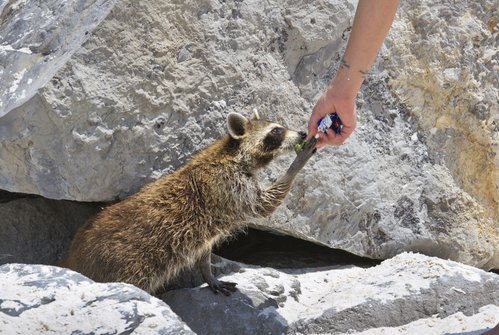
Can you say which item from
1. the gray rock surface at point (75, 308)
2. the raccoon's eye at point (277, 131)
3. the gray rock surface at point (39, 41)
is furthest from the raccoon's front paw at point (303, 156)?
the gray rock surface at point (75, 308)

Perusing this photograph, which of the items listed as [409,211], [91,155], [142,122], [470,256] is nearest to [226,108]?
[142,122]

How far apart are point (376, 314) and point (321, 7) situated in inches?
96.4

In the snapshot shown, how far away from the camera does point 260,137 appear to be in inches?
248

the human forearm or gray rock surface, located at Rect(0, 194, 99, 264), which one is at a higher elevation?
the human forearm

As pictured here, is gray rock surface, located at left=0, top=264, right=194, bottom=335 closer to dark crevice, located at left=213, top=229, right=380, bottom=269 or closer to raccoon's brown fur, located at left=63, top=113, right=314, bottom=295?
raccoon's brown fur, located at left=63, top=113, right=314, bottom=295

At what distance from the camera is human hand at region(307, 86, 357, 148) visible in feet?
16.3

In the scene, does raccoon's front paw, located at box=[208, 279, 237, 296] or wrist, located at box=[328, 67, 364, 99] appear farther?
raccoon's front paw, located at box=[208, 279, 237, 296]

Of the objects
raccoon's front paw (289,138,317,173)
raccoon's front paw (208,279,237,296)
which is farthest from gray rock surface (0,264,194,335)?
raccoon's front paw (289,138,317,173)

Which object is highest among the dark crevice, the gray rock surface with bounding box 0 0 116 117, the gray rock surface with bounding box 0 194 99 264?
the gray rock surface with bounding box 0 0 116 117

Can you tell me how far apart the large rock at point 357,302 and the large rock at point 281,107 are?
1.72ft

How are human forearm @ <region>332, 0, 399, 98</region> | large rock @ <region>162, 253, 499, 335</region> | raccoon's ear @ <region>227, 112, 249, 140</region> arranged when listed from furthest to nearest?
raccoon's ear @ <region>227, 112, 249, 140</region>, large rock @ <region>162, 253, 499, 335</region>, human forearm @ <region>332, 0, 399, 98</region>

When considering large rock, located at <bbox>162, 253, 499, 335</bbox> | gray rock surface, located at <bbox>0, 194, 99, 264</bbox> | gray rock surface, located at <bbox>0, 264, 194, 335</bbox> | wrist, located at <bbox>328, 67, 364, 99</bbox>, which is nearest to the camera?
gray rock surface, located at <bbox>0, 264, 194, 335</bbox>

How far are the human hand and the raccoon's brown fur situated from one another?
0.62 metres

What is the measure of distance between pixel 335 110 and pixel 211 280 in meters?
1.70
